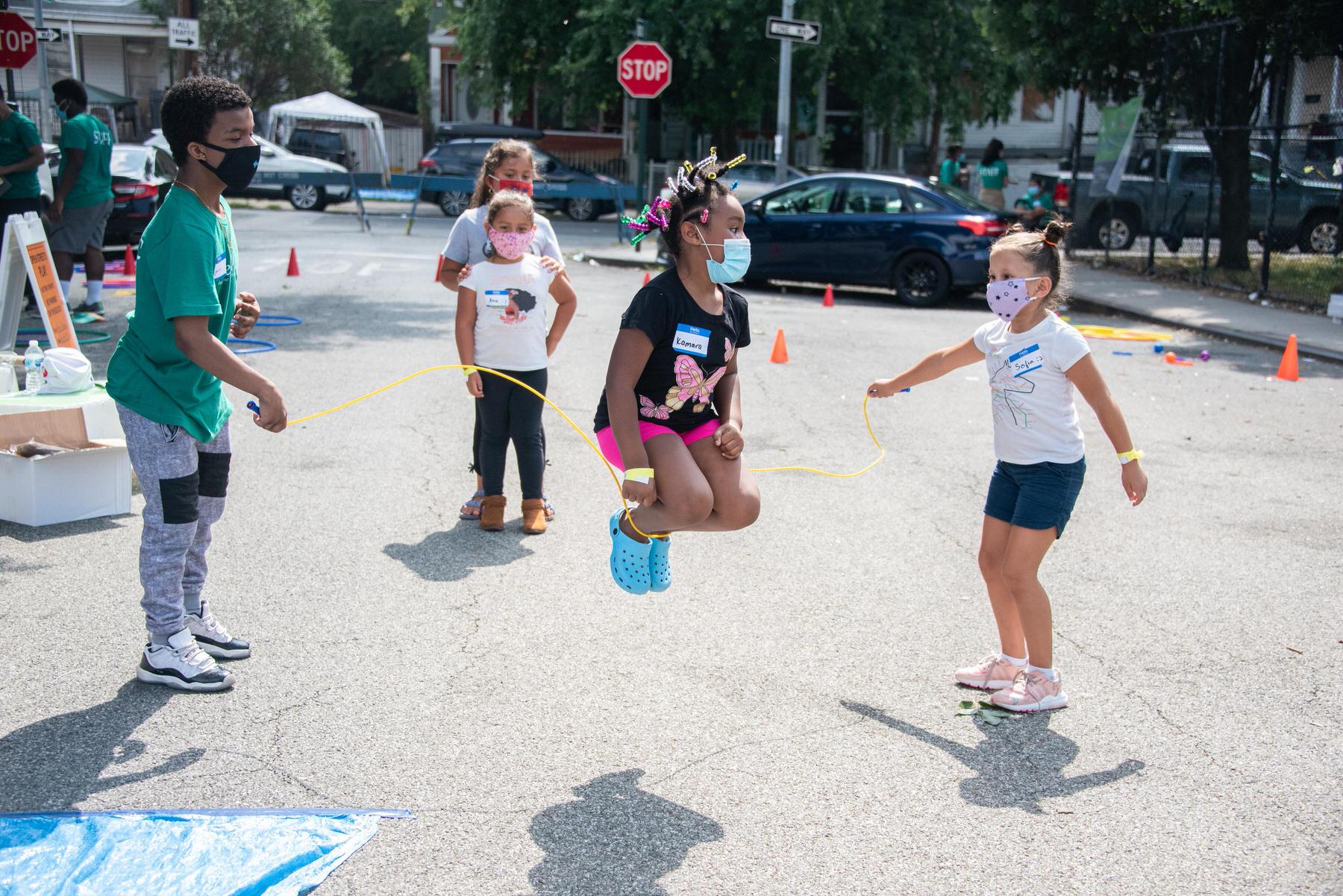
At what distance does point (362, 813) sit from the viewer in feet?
11.4

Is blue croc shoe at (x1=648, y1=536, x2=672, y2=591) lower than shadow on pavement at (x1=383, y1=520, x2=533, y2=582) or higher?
higher

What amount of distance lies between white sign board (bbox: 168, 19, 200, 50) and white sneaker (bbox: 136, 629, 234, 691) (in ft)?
41.9

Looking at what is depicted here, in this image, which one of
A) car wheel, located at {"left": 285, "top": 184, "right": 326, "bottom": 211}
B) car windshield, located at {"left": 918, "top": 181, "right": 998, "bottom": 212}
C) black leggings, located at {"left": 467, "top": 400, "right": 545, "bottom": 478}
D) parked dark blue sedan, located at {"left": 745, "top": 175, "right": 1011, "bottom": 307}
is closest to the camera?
black leggings, located at {"left": 467, "top": 400, "right": 545, "bottom": 478}

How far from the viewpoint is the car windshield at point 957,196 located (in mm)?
15891

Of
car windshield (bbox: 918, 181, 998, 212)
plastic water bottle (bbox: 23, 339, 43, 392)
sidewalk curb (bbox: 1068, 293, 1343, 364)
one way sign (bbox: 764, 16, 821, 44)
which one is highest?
one way sign (bbox: 764, 16, 821, 44)

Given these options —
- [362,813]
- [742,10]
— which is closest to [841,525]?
[362,813]

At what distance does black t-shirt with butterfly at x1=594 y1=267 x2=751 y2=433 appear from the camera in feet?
13.3

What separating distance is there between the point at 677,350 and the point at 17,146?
27.7ft

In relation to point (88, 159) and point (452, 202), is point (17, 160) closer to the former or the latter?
point (88, 159)

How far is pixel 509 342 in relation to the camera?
6.21 m

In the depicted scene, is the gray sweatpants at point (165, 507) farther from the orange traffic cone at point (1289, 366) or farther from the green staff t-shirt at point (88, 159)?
the orange traffic cone at point (1289, 366)

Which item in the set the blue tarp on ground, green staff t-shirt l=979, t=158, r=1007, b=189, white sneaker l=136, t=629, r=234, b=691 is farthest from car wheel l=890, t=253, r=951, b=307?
the blue tarp on ground

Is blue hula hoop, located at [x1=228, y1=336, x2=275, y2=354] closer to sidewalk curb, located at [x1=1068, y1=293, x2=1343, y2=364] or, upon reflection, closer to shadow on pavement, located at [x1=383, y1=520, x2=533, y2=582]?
shadow on pavement, located at [x1=383, y1=520, x2=533, y2=582]

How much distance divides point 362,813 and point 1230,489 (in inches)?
225
